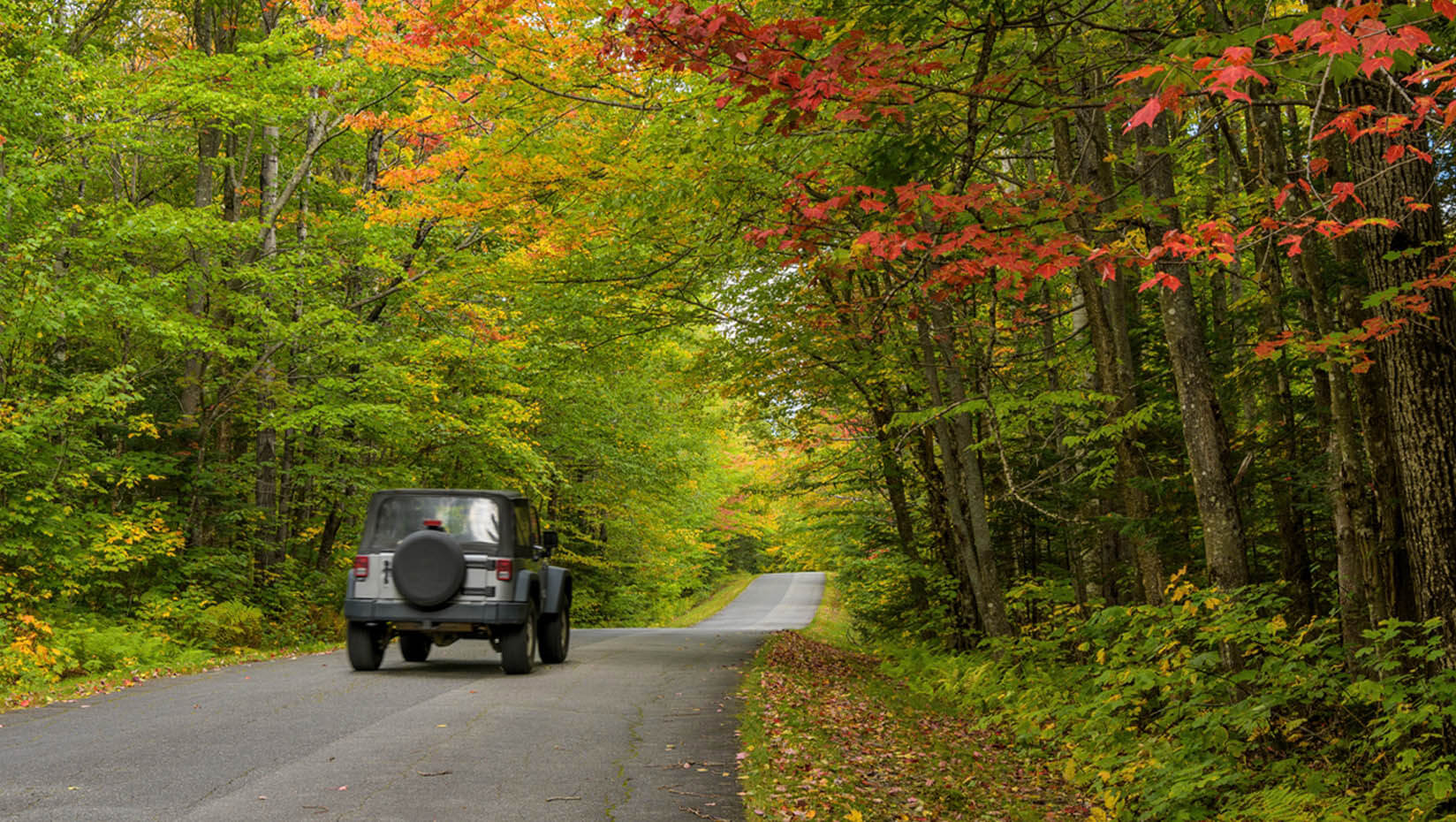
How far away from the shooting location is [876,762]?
7.40m

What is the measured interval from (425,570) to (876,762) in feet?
17.7

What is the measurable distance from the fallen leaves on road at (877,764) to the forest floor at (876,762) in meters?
0.01

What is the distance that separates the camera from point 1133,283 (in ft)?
39.8

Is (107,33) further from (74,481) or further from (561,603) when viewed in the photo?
(561,603)

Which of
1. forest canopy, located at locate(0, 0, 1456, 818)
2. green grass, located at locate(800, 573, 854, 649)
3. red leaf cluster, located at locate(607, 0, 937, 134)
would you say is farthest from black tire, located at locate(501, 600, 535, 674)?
green grass, located at locate(800, 573, 854, 649)

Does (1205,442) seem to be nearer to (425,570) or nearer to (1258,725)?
(1258,725)

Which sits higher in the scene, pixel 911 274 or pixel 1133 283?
pixel 1133 283

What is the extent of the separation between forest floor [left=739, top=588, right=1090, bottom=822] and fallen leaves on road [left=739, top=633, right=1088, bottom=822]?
0.04 feet

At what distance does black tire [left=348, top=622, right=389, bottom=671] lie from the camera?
11.1 m

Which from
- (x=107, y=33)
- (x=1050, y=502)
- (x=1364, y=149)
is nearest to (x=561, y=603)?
(x=1050, y=502)

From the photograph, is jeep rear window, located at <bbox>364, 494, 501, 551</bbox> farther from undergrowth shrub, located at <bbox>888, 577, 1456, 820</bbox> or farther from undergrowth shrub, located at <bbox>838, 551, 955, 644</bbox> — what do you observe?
undergrowth shrub, located at <bbox>838, 551, 955, 644</bbox>

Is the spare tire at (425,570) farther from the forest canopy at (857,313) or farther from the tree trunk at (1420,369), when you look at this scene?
the tree trunk at (1420,369)

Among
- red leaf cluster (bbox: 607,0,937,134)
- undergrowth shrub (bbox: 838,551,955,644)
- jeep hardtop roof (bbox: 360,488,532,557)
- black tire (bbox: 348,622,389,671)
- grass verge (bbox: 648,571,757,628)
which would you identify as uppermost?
red leaf cluster (bbox: 607,0,937,134)

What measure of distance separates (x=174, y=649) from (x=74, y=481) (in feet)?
9.22
